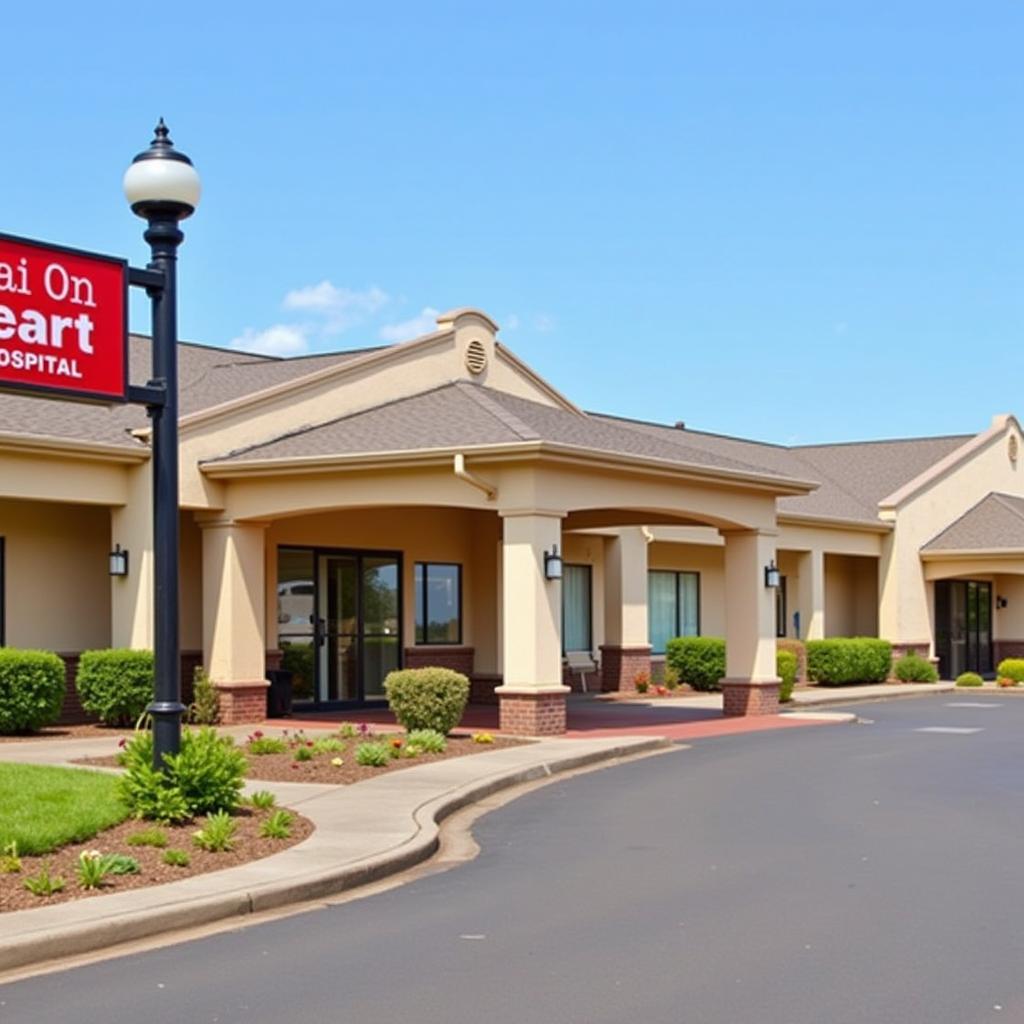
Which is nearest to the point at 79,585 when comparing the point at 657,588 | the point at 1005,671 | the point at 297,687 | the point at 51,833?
the point at 297,687

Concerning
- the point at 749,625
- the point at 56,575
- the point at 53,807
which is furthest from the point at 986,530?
the point at 53,807

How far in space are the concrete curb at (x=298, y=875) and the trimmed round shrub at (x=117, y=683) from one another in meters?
6.39

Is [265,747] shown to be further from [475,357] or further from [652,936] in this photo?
A: [475,357]

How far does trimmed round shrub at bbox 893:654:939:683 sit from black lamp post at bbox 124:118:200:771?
28.2 meters

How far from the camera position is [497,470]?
21.6m

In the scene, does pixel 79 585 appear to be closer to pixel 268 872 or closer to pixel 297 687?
pixel 297 687

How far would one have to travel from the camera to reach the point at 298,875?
10656 mm

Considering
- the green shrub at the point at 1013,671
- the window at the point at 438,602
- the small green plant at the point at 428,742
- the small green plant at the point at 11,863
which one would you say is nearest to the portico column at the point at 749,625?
the window at the point at 438,602

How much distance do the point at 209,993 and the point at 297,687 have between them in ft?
61.6

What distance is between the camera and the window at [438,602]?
1139 inches

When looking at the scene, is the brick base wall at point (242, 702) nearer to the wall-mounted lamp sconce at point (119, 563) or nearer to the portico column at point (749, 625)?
the wall-mounted lamp sconce at point (119, 563)

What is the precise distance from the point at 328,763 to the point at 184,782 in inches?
185

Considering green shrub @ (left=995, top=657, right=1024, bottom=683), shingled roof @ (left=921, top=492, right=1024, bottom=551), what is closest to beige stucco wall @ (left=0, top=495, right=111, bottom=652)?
green shrub @ (left=995, top=657, right=1024, bottom=683)

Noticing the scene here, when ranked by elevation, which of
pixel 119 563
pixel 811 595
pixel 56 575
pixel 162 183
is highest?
pixel 162 183
